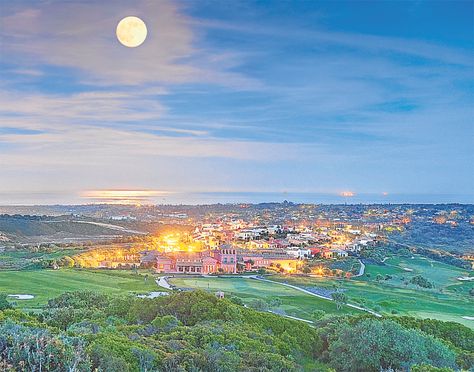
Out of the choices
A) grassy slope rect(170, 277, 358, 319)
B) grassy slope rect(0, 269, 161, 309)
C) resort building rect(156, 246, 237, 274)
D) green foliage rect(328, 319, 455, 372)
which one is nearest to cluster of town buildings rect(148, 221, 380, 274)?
resort building rect(156, 246, 237, 274)

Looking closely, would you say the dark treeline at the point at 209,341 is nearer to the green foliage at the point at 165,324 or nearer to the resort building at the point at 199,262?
the green foliage at the point at 165,324

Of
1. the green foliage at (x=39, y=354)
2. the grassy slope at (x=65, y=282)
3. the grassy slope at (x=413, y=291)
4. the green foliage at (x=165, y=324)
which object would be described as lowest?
the grassy slope at (x=413, y=291)

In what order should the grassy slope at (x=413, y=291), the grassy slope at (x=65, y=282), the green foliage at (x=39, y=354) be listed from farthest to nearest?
the grassy slope at (x=65, y=282) < the grassy slope at (x=413, y=291) < the green foliage at (x=39, y=354)

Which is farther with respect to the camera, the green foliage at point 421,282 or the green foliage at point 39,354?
the green foliage at point 421,282

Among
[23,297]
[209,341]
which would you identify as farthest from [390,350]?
[23,297]

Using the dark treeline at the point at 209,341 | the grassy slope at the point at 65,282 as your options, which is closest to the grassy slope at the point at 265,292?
the grassy slope at the point at 65,282

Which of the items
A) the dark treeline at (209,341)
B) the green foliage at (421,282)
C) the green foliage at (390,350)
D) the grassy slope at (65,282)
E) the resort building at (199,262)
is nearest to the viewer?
the dark treeline at (209,341)
